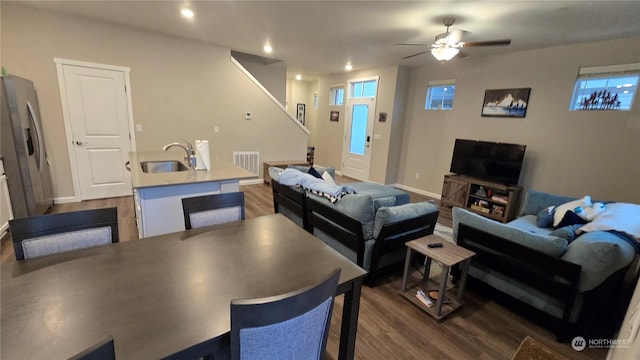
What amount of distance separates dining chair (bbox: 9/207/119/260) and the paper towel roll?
1.35m

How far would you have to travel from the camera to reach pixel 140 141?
4.65m

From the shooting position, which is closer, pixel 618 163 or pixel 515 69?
pixel 618 163

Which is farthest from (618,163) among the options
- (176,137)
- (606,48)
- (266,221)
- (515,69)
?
(176,137)

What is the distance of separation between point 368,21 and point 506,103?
2.94 meters

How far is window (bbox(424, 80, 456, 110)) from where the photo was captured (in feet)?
17.7

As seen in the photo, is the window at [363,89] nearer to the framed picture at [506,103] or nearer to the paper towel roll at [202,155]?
the framed picture at [506,103]

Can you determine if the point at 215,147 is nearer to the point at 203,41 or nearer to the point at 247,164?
the point at 247,164

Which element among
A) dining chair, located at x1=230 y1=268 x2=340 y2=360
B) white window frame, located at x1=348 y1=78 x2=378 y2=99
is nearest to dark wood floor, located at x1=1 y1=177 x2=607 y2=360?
dining chair, located at x1=230 y1=268 x2=340 y2=360

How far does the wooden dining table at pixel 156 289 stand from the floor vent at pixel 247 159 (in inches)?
168

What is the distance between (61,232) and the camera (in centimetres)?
137

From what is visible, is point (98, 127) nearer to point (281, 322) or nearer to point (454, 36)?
point (281, 322)

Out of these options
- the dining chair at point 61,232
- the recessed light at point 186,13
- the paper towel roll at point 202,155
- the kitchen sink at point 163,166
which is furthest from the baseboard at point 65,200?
the dining chair at point 61,232

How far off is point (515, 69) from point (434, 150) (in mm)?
1917

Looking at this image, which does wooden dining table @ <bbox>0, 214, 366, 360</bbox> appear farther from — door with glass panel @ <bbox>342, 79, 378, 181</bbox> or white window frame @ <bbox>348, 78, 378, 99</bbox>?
white window frame @ <bbox>348, 78, 378, 99</bbox>
